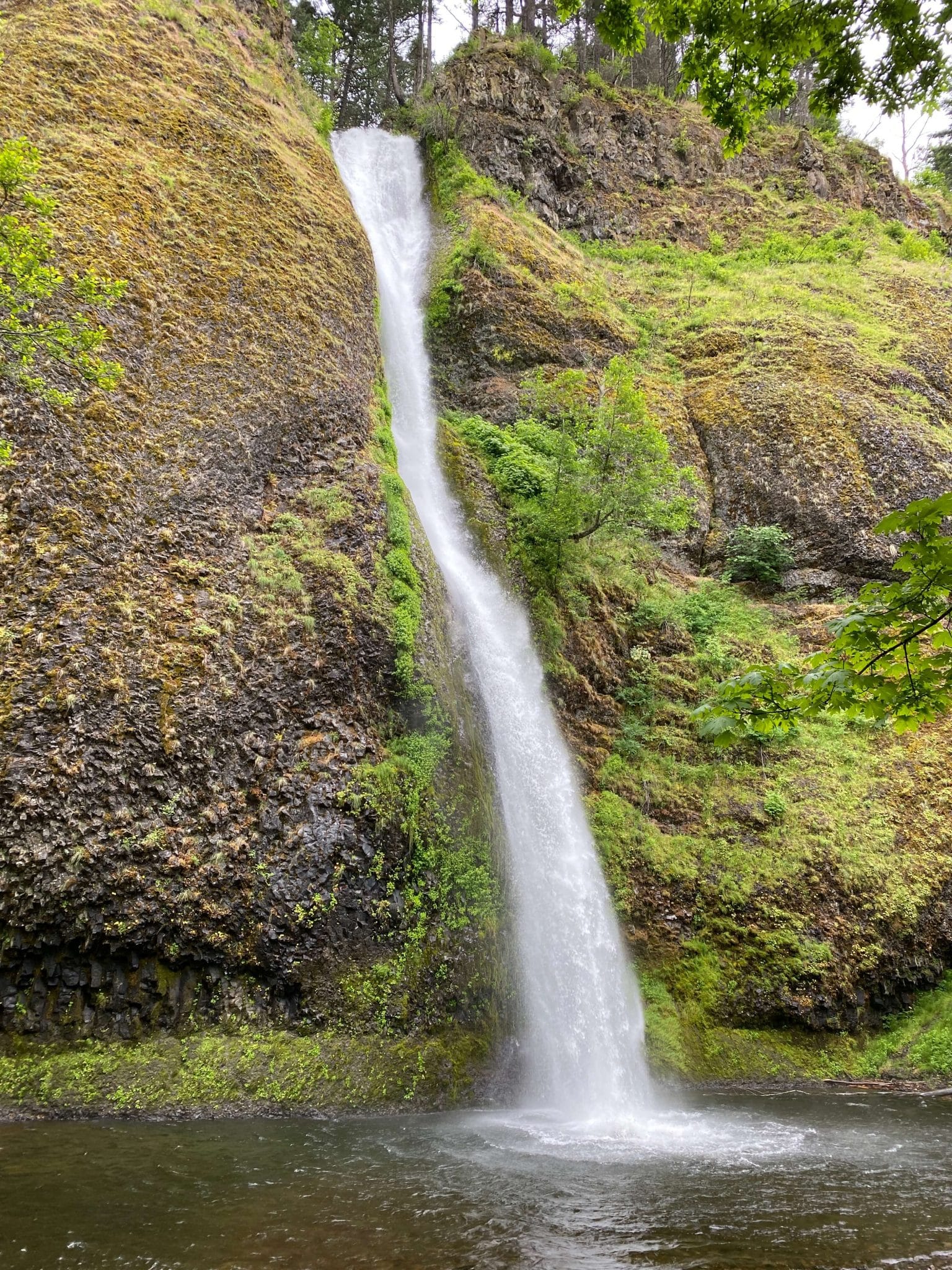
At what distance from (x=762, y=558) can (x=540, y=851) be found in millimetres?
9601

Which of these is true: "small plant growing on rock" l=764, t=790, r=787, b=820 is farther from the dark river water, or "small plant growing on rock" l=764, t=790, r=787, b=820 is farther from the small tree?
the small tree

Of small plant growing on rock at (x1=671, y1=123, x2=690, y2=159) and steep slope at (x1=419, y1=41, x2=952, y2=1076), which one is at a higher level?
small plant growing on rock at (x1=671, y1=123, x2=690, y2=159)

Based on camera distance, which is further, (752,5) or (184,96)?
(184,96)

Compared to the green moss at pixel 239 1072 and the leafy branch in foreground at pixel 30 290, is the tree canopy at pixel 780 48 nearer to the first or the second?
the leafy branch in foreground at pixel 30 290

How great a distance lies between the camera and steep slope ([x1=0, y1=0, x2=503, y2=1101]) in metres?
6.77

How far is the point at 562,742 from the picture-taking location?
12.0m

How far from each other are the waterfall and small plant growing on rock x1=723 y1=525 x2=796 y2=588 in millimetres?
6282

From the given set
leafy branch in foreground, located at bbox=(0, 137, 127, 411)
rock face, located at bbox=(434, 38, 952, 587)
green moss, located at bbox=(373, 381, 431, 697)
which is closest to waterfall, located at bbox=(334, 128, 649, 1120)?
green moss, located at bbox=(373, 381, 431, 697)

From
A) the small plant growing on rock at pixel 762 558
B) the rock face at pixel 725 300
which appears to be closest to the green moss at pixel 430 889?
the small plant growing on rock at pixel 762 558

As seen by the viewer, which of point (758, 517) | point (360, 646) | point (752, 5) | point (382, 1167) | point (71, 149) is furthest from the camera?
point (758, 517)

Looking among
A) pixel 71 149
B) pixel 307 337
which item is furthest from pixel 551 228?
pixel 71 149

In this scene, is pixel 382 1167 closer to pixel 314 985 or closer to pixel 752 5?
pixel 314 985

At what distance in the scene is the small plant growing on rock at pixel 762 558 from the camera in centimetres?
1627

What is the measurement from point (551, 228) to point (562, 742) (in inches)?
756
